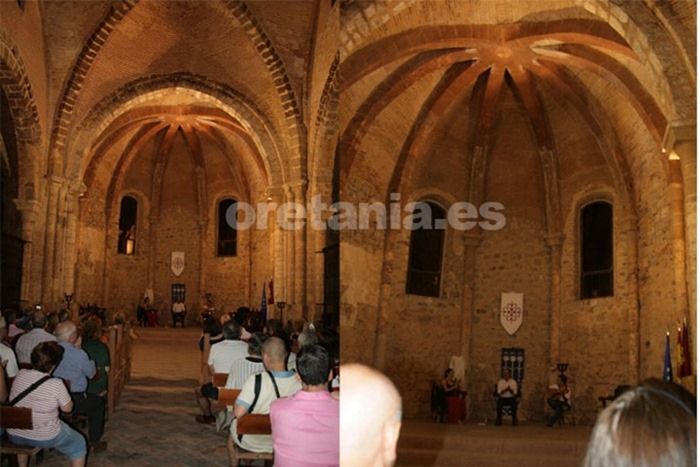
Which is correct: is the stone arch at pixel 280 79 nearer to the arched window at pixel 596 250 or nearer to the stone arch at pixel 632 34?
the stone arch at pixel 632 34

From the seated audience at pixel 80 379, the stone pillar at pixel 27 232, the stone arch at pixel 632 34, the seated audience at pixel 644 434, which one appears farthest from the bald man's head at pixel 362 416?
the stone pillar at pixel 27 232

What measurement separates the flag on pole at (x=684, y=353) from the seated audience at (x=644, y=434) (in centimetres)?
562

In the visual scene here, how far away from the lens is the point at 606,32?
10.0 metres

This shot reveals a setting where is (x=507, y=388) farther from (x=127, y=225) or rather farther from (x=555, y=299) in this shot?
(x=127, y=225)

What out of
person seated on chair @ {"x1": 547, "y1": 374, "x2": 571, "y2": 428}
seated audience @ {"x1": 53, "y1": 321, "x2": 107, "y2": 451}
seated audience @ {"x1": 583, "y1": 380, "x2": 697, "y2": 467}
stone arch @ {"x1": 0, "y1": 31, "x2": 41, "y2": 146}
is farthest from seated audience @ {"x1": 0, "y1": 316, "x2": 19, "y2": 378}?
person seated on chair @ {"x1": 547, "y1": 374, "x2": 571, "y2": 428}

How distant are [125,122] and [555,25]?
36.3ft

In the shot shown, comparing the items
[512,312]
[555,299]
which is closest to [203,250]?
[512,312]

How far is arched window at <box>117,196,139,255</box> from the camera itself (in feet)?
68.1

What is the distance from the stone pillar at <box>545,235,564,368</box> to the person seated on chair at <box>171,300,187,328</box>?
423 inches

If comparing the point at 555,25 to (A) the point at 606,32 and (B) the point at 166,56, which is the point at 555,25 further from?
(B) the point at 166,56

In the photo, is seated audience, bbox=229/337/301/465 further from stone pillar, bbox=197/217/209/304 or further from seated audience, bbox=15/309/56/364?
stone pillar, bbox=197/217/209/304

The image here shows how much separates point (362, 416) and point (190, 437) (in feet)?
10.1

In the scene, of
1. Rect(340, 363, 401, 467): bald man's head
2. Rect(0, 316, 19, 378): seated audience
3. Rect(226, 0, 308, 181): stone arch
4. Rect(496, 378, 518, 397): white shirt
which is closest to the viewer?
Rect(340, 363, 401, 467): bald man's head

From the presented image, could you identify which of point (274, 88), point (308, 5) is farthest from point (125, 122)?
point (308, 5)
